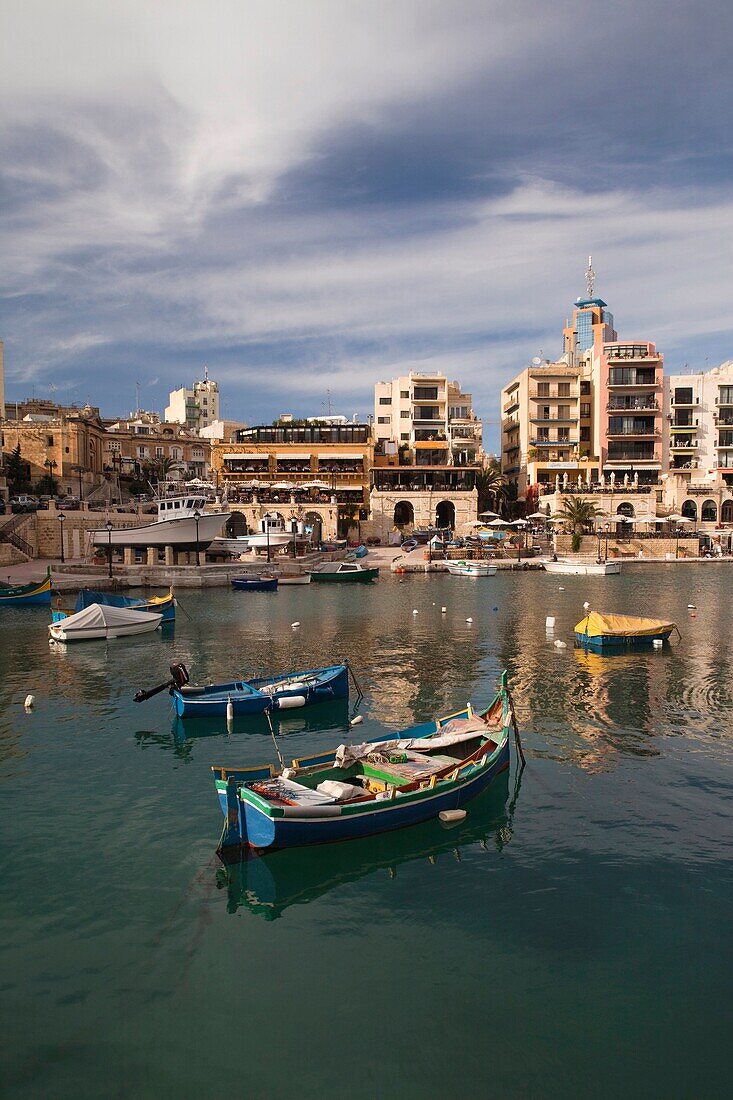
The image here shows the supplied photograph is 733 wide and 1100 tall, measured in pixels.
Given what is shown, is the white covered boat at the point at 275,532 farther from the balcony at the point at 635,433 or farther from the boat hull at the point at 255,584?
the balcony at the point at 635,433

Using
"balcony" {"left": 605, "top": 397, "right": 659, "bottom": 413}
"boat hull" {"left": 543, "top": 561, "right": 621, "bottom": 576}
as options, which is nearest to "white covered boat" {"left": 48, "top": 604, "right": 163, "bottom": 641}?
"boat hull" {"left": 543, "top": 561, "right": 621, "bottom": 576}

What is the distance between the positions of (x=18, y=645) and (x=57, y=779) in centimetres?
1825

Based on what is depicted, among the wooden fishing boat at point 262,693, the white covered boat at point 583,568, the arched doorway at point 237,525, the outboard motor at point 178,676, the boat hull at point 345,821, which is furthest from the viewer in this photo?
the arched doorway at point 237,525

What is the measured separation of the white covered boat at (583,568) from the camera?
199ft

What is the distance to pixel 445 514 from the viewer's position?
287 ft

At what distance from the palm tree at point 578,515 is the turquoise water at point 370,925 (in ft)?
171

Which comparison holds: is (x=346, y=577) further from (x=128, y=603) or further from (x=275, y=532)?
(x=128, y=603)

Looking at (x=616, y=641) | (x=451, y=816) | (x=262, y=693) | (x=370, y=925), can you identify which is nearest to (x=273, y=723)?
(x=262, y=693)

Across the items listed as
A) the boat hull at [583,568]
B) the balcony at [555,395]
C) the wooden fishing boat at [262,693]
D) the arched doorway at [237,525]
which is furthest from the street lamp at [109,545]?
the balcony at [555,395]

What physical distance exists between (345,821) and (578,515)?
63342 millimetres

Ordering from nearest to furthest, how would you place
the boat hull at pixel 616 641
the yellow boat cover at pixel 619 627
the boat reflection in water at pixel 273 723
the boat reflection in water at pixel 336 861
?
the boat reflection in water at pixel 336 861 < the boat reflection in water at pixel 273 723 < the boat hull at pixel 616 641 < the yellow boat cover at pixel 619 627

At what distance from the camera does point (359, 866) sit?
12.9 meters

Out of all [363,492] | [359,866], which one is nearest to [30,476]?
[363,492]

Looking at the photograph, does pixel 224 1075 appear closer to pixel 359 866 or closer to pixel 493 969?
pixel 493 969
